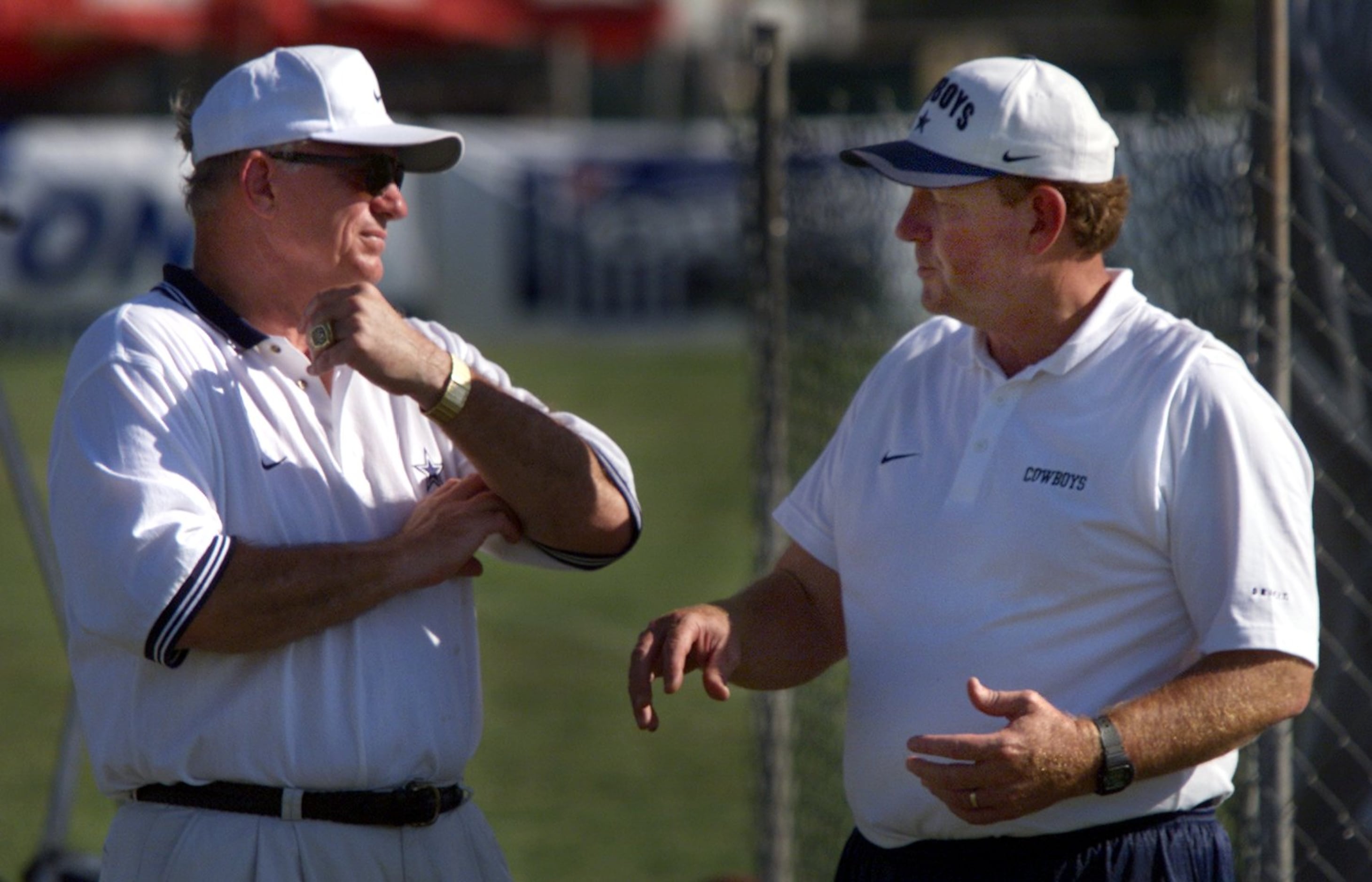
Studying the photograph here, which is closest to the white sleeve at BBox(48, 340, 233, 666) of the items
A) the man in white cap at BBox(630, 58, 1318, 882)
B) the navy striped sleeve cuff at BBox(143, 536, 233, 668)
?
the navy striped sleeve cuff at BBox(143, 536, 233, 668)

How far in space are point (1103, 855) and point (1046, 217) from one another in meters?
0.99

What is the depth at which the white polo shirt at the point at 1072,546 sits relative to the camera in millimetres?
2502

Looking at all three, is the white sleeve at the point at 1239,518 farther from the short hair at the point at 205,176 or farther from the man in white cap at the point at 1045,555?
the short hair at the point at 205,176

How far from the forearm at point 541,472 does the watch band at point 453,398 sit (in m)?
0.01

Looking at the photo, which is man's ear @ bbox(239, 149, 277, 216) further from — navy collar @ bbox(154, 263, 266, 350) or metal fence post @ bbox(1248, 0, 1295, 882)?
metal fence post @ bbox(1248, 0, 1295, 882)

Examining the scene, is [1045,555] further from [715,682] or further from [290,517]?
[290,517]

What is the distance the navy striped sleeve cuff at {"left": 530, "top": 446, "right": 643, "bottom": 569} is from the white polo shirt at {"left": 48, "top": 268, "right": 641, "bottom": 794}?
8.6 inches

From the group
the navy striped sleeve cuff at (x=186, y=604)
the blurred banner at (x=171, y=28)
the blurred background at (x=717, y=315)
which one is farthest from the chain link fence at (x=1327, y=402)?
the blurred banner at (x=171, y=28)

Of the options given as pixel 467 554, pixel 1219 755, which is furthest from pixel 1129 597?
pixel 467 554

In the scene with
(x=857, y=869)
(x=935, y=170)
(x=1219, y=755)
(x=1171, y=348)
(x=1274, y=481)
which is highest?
(x=935, y=170)

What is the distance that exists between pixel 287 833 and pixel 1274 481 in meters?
1.59

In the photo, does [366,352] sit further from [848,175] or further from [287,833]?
[848,175]

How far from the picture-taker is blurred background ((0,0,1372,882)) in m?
3.29

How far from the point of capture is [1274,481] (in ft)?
8.18
